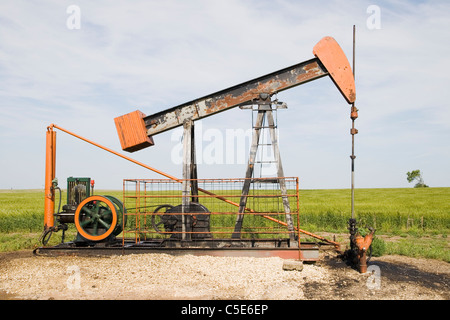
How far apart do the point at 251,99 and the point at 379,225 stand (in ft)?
29.3

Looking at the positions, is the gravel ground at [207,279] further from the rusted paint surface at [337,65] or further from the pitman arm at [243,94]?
the rusted paint surface at [337,65]

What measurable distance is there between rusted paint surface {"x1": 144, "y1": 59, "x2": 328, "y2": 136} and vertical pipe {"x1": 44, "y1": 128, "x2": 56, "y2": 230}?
2419 millimetres

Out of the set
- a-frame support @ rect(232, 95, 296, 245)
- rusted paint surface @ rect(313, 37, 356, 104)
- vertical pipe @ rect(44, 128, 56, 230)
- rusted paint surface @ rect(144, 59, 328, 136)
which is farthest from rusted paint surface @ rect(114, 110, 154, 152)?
rusted paint surface @ rect(313, 37, 356, 104)

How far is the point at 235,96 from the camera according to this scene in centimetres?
844

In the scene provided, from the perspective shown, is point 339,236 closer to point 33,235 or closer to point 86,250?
point 86,250

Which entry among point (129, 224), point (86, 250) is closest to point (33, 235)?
point (129, 224)

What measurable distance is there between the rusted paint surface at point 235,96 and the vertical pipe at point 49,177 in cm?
242

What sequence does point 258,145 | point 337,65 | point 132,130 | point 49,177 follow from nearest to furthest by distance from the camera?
point 337,65
point 258,145
point 132,130
point 49,177

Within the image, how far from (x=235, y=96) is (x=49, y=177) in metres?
4.81

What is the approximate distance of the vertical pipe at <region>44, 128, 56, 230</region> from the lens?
930 cm

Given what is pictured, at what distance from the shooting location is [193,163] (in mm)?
9211

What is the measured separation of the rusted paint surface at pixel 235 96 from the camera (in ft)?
26.8

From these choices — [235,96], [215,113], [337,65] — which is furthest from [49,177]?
[337,65]

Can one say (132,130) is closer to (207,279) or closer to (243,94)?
(243,94)
